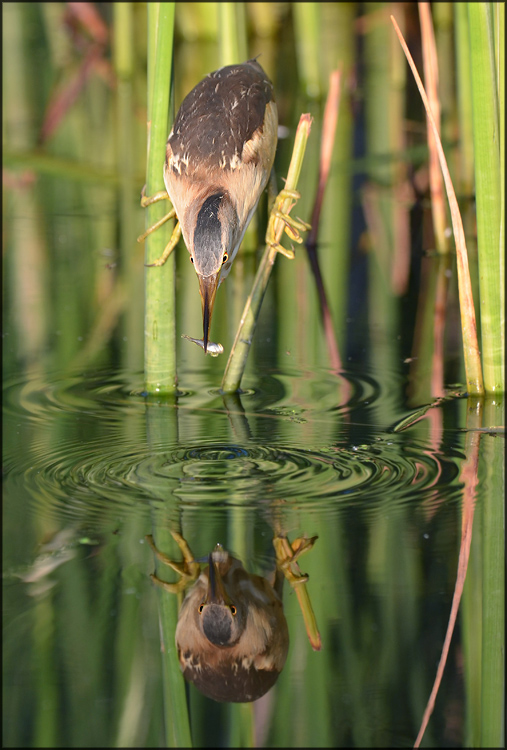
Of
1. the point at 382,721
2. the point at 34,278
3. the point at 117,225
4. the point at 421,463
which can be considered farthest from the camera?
the point at 117,225

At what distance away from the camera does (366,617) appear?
9.38 feet

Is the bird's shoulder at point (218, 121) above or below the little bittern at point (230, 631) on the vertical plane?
above

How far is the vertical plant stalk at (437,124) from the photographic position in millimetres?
5695

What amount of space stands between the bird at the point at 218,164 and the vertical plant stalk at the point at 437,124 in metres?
1.16

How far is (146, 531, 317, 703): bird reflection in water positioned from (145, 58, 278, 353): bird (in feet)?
3.08

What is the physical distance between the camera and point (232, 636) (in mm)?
2846

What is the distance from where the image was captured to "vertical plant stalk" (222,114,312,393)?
420 centimetres

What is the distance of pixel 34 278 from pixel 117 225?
1.24 m

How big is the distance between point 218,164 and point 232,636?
6.96ft

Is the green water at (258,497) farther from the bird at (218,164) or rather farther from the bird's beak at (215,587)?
the bird at (218,164)

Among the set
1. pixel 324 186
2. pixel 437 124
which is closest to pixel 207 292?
pixel 437 124

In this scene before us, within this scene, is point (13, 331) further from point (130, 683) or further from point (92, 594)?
point (130, 683)

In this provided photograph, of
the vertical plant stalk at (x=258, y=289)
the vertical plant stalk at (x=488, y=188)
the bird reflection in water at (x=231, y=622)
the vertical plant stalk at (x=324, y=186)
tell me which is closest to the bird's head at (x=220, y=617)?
the bird reflection in water at (x=231, y=622)

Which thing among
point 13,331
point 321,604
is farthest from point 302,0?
point 321,604
